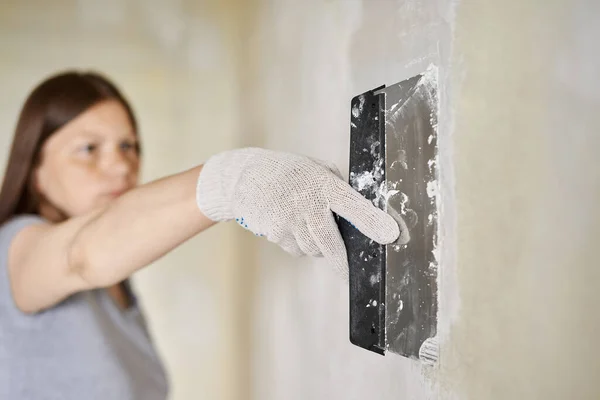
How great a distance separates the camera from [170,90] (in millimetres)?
1360

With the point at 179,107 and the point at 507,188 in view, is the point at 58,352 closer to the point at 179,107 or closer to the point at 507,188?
the point at 179,107

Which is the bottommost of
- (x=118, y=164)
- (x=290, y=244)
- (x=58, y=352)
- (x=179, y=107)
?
(x=58, y=352)

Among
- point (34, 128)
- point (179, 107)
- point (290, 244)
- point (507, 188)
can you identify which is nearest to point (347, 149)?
point (290, 244)

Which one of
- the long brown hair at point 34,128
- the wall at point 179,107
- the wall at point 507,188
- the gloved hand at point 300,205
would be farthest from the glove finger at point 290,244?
the long brown hair at point 34,128

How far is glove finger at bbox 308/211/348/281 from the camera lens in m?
0.70

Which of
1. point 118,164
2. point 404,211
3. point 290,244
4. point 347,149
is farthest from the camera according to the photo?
point 118,164

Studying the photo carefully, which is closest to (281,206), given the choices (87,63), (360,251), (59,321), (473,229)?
(360,251)

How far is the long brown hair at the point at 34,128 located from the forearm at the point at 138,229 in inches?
15.2

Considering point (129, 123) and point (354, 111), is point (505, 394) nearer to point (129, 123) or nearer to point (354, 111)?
point (354, 111)

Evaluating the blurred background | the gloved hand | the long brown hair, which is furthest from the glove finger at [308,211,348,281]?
the long brown hair

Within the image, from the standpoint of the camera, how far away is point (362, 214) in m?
0.66

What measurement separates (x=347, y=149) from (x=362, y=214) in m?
0.26

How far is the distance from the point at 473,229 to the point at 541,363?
159 millimetres

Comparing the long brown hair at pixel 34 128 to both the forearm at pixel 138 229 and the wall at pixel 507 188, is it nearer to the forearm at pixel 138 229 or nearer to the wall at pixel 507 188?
the forearm at pixel 138 229
